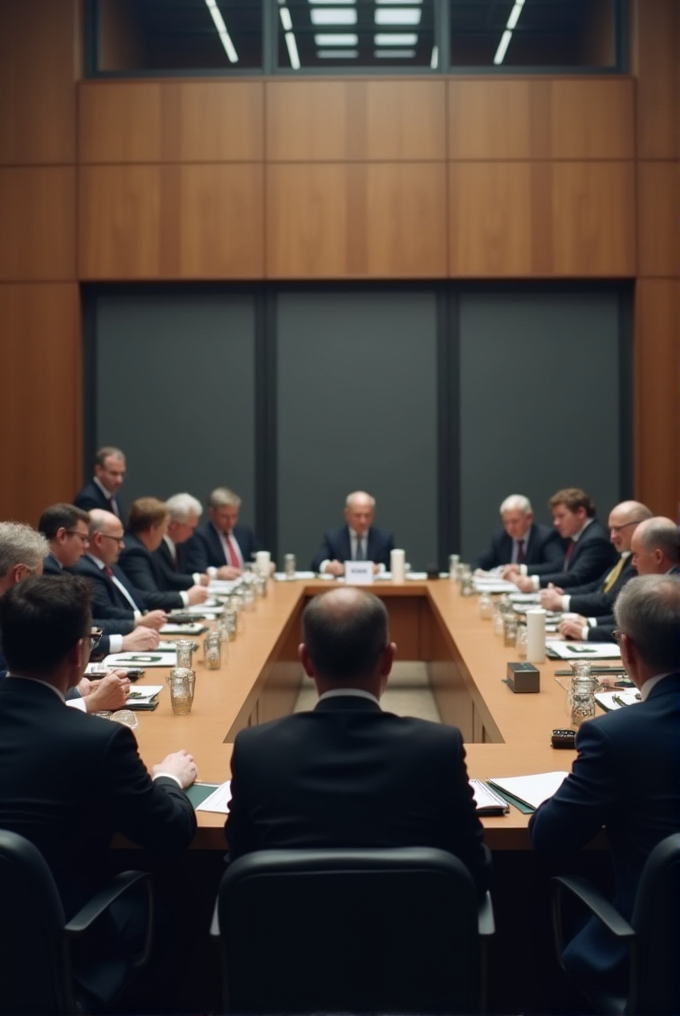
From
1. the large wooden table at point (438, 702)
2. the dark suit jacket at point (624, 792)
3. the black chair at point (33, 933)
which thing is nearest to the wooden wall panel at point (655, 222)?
the large wooden table at point (438, 702)

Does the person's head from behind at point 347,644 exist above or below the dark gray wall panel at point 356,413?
below

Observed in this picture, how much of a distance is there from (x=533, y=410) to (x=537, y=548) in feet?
5.86

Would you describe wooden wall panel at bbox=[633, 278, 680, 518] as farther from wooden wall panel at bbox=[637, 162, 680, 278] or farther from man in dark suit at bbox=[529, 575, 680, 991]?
man in dark suit at bbox=[529, 575, 680, 991]

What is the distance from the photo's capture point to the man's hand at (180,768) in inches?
103

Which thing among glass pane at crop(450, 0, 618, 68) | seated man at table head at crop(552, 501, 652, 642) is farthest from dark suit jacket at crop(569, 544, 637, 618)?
glass pane at crop(450, 0, 618, 68)

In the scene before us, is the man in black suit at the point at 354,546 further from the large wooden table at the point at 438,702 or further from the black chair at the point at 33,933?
the black chair at the point at 33,933

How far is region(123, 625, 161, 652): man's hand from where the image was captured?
14.3 feet

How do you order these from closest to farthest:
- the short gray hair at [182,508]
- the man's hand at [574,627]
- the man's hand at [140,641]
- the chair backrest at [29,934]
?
the chair backrest at [29,934] < the man's hand at [140,641] < the man's hand at [574,627] < the short gray hair at [182,508]

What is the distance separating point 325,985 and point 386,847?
257 mm

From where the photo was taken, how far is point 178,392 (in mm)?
9164

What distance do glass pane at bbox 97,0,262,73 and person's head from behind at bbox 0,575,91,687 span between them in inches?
300

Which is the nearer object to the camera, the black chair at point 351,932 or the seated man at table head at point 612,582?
the black chair at point 351,932

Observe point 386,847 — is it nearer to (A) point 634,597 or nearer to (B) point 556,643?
(A) point 634,597

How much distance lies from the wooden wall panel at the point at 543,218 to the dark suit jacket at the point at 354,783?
7279 millimetres
